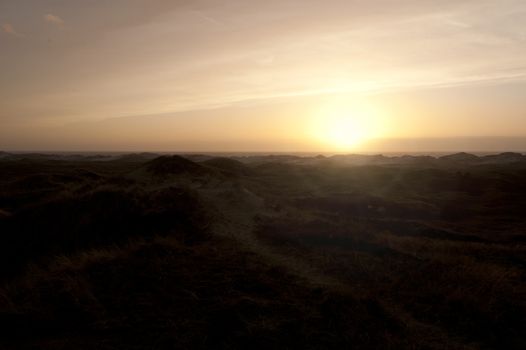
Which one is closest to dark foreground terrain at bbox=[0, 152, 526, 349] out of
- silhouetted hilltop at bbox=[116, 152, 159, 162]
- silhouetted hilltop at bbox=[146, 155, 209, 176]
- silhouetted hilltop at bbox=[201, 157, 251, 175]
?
silhouetted hilltop at bbox=[146, 155, 209, 176]

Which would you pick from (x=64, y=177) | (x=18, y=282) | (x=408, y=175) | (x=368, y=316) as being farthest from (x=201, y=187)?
(x=408, y=175)

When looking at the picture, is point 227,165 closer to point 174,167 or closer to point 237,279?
point 174,167

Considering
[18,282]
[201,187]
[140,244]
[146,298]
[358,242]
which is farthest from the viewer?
[201,187]

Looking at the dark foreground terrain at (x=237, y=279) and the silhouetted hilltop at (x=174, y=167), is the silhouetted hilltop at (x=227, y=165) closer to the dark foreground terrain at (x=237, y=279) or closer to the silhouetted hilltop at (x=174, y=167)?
the silhouetted hilltop at (x=174, y=167)

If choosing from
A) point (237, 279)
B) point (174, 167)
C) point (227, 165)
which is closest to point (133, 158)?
point (227, 165)

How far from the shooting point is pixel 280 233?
59.7 ft

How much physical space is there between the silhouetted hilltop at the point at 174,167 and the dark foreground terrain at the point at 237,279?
13.7 meters

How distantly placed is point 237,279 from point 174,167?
29.3 meters

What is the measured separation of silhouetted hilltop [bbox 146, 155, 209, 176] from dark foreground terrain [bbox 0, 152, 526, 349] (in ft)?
44.9

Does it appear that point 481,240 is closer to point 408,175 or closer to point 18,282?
point 18,282

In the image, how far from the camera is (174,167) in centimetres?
3912

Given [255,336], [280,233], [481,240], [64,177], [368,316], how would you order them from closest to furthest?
[255,336]
[368,316]
[280,233]
[481,240]
[64,177]

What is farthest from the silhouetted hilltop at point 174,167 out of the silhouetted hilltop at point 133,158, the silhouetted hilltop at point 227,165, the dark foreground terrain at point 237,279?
the silhouetted hilltop at point 133,158

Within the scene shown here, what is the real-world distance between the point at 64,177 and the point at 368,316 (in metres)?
34.7
